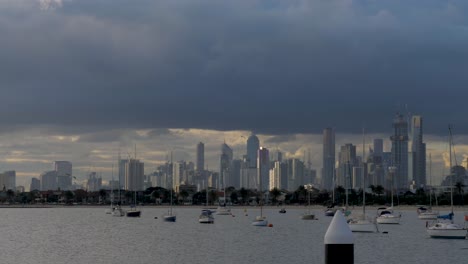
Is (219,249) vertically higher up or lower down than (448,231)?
lower down

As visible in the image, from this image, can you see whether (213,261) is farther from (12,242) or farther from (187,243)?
(12,242)

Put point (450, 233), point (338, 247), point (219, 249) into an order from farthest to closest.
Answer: point (450, 233) < point (219, 249) < point (338, 247)

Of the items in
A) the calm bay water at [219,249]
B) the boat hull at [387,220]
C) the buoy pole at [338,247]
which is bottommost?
the calm bay water at [219,249]

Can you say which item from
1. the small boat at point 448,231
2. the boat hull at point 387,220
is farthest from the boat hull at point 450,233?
the boat hull at point 387,220

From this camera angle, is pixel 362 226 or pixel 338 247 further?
pixel 362 226

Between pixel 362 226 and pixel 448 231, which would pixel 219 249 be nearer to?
pixel 448 231

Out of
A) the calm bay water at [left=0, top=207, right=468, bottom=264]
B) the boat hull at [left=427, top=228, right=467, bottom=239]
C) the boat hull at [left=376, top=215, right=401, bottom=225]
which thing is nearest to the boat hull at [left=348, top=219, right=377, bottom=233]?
the calm bay water at [left=0, top=207, right=468, bottom=264]

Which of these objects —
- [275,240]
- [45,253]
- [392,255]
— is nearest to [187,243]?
[275,240]

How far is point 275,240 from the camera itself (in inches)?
4306

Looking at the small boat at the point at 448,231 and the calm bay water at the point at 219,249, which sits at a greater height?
the small boat at the point at 448,231

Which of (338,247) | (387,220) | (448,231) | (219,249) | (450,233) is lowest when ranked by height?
(219,249)

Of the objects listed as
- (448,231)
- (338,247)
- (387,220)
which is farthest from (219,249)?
(338,247)

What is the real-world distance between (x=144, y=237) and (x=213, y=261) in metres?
43.8

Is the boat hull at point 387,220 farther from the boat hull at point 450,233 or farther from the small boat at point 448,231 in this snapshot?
the boat hull at point 450,233
